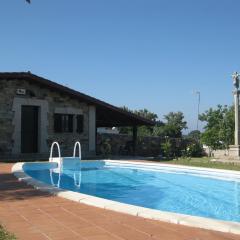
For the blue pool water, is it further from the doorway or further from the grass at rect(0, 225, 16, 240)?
the doorway

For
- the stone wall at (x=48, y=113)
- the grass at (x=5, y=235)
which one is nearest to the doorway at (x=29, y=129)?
the stone wall at (x=48, y=113)

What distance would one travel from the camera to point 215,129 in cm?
2986

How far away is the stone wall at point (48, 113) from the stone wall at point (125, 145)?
2.62 m

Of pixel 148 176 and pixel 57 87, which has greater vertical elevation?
pixel 57 87

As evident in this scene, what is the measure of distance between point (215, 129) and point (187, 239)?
84.9 feet

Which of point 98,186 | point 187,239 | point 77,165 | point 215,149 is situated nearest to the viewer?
point 187,239

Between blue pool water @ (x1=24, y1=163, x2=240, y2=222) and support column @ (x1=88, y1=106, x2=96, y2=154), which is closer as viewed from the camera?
blue pool water @ (x1=24, y1=163, x2=240, y2=222)

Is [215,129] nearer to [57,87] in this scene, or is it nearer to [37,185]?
[57,87]

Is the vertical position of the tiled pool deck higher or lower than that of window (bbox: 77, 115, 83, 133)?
lower

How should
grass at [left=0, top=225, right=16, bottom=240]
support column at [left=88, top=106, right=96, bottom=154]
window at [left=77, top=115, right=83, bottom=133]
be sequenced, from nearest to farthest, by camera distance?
1. grass at [left=0, top=225, right=16, bottom=240]
2. window at [left=77, top=115, right=83, bottom=133]
3. support column at [left=88, top=106, right=96, bottom=154]

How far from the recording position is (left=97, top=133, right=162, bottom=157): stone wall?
82.4 feet

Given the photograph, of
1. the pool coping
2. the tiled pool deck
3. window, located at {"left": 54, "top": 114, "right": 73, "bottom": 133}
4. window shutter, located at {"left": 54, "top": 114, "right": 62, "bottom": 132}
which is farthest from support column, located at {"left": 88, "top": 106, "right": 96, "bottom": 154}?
the tiled pool deck

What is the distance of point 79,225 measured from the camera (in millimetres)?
5359

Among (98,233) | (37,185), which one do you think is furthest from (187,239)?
(37,185)
